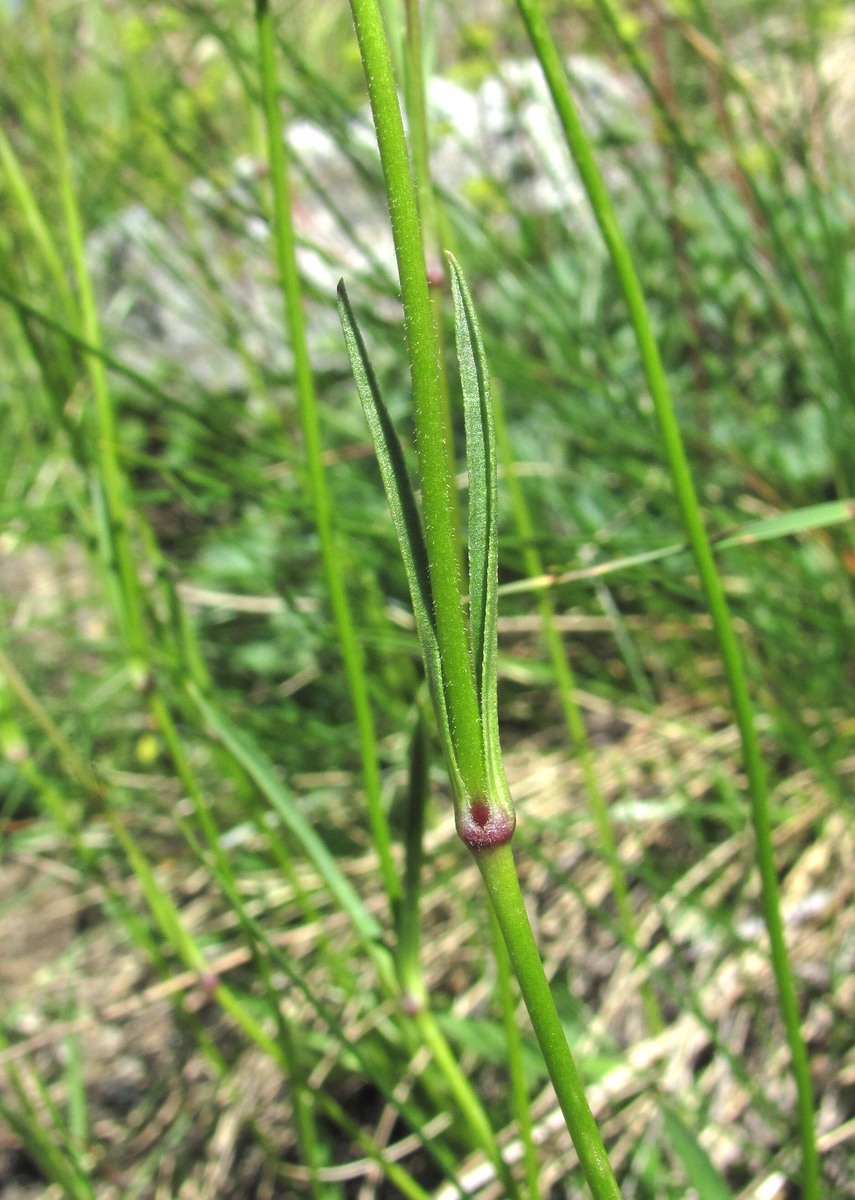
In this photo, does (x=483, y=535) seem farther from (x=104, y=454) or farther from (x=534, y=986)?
(x=104, y=454)

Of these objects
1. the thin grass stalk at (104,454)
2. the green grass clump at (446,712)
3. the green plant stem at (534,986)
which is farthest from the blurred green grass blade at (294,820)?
the green plant stem at (534,986)

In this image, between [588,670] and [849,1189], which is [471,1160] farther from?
[588,670]

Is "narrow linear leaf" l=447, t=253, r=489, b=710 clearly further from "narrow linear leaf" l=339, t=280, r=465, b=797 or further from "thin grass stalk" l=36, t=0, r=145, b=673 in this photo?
"thin grass stalk" l=36, t=0, r=145, b=673

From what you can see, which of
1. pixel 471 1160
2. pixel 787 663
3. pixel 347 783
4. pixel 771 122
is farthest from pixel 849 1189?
pixel 771 122

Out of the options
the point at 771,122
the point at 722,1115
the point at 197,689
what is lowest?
the point at 722,1115

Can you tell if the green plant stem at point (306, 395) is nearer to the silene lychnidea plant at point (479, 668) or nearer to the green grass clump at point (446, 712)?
the green grass clump at point (446, 712)

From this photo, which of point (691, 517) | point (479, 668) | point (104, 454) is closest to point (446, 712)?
point (479, 668)
